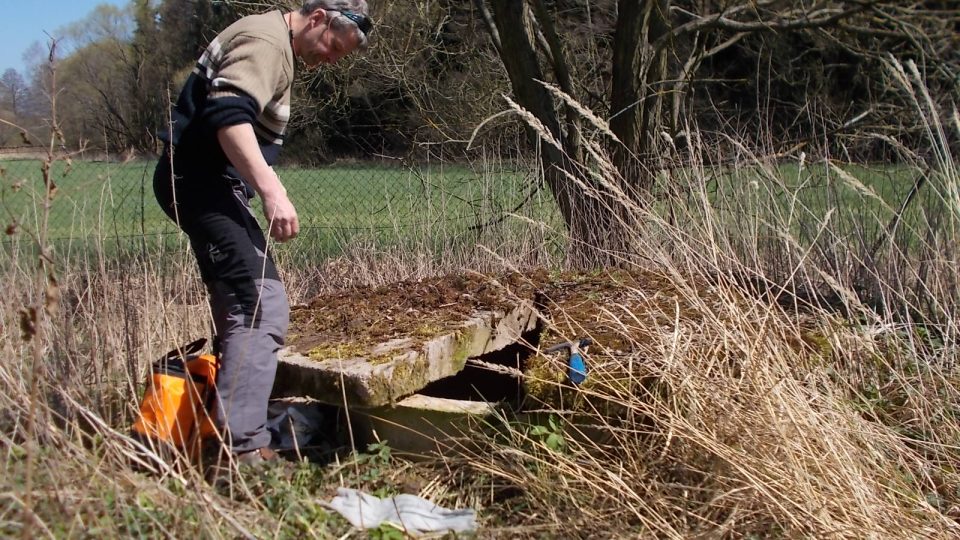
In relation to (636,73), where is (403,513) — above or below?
below

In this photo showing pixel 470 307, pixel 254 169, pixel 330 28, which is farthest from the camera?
pixel 470 307

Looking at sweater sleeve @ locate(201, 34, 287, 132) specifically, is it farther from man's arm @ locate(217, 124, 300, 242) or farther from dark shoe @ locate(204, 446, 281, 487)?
dark shoe @ locate(204, 446, 281, 487)

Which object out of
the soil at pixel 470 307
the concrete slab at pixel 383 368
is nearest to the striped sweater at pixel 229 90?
the concrete slab at pixel 383 368

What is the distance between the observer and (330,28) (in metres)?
3.00

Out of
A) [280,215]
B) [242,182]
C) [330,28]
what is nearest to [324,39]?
[330,28]

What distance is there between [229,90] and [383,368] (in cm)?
110

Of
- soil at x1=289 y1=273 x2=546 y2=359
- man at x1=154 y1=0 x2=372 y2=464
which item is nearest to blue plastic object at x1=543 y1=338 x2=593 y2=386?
soil at x1=289 y1=273 x2=546 y2=359

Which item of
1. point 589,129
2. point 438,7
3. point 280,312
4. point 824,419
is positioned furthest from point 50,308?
point 438,7

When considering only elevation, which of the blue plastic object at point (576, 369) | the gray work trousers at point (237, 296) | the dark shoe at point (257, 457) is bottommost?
the dark shoe at point (257, 457)

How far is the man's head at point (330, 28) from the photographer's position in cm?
298

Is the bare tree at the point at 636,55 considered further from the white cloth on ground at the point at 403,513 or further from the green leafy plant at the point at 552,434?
the white cloth on ground at the point at 403,513

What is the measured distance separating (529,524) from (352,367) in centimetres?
86

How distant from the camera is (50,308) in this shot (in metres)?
1.58

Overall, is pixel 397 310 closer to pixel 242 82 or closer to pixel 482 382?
pixel 482 382
